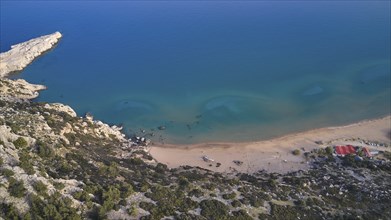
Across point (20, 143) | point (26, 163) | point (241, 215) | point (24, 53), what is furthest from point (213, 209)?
point (24, 53)

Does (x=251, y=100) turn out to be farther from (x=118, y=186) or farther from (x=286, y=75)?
(x=118, y=186)

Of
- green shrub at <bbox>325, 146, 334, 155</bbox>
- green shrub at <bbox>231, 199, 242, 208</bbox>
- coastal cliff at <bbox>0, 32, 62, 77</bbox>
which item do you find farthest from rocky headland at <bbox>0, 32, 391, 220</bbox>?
coastal cliff at <bbox>0, 32, 62, 77</bbox>

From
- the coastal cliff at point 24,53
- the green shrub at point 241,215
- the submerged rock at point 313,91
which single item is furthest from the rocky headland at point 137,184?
the coastal cliff at point 24,53

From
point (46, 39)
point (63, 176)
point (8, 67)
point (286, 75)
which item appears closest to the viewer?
point (63, 176)

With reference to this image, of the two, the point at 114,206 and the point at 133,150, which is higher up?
the point at 133,150

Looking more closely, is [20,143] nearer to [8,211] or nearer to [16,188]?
[16,188]

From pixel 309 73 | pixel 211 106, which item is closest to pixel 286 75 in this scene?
pixel 309 73

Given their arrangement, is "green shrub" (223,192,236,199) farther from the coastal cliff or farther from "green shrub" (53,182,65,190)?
the coastal cliff
